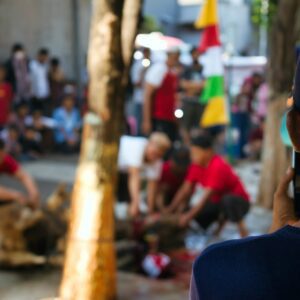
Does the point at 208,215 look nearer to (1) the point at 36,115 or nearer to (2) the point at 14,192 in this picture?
(2) the point at 14,192

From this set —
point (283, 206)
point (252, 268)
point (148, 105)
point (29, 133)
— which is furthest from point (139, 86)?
point (252, 268)

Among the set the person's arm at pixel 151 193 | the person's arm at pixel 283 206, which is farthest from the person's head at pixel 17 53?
the person's arm at pixel 283 206


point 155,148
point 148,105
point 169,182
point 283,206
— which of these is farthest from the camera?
point 148,105

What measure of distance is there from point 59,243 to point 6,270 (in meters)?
0.51

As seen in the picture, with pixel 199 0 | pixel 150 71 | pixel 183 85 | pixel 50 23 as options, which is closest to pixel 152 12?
pixel 199 0

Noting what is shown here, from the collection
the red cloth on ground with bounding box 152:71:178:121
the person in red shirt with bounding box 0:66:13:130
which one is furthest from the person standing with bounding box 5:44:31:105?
the red cloth on ground with bounding box 152:71:178:121

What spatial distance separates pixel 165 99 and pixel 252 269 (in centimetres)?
620

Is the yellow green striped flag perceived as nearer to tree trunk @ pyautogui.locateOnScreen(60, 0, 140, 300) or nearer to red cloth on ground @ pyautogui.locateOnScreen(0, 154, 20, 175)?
red cloth on ground @ pyautogui.locateOnScreen(0, 154, 20, 175)

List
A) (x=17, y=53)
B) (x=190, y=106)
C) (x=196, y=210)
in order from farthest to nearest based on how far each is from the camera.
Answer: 1. (x=17, y=53)
2. (x=190, y=106)
3. (x=196, y=210)

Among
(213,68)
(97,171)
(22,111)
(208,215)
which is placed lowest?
(208,215)

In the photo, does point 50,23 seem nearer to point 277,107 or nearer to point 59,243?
point 277,107

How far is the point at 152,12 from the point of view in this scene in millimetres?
21938

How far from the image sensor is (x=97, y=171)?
3.81 m

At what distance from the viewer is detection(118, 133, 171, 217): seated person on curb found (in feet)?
18.3
